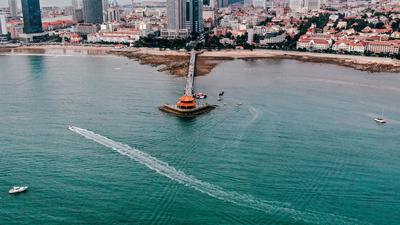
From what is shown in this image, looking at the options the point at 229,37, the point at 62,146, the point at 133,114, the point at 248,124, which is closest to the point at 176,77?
the point at 133,114

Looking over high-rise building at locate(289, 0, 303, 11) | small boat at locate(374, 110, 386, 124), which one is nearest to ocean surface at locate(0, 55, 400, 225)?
small boat at locate(374, 110, 386, 124)

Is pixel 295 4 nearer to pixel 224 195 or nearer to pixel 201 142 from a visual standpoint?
pixel 201 142

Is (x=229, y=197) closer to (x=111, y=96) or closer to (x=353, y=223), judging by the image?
(x=353, y=223)

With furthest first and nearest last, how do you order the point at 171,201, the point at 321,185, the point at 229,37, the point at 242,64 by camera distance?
1. the point at 229,37
2. the point at 242,64
3. the point at 321,185
4. the point at 171,201

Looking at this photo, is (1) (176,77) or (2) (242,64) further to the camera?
(2) (242,64)

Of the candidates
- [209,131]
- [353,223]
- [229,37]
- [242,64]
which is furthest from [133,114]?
[229,37]

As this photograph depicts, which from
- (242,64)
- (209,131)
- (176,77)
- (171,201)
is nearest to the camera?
(171,201)

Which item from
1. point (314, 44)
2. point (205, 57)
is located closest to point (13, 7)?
point (205, 57)

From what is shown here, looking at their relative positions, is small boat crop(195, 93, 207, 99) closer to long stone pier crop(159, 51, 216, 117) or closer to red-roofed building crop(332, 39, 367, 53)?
long stone pier crop(159, 51, 216, 117)
